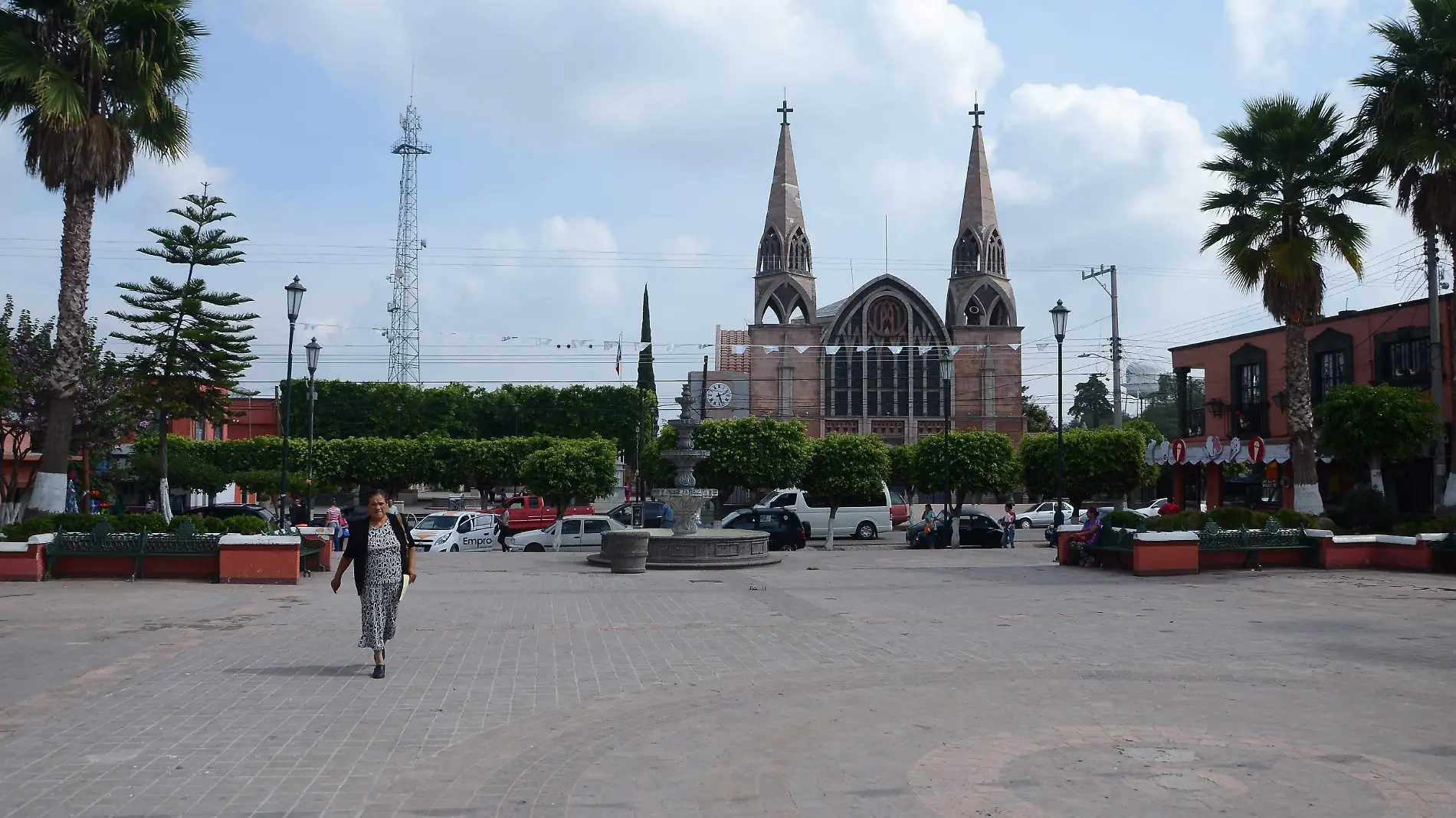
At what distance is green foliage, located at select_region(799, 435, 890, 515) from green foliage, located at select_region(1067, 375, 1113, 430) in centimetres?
7279

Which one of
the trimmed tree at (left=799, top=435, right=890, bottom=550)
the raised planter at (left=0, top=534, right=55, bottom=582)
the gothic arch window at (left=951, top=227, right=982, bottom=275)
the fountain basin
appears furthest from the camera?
the gothic arch window at (left=951, top=227, right=982, bottom=275)

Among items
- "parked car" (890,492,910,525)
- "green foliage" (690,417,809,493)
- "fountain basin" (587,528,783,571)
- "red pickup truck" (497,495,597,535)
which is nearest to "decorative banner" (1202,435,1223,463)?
"parked car" (890,492,910,525)

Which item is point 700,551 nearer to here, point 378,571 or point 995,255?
point 378,571

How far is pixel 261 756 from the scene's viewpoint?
6.68 meters

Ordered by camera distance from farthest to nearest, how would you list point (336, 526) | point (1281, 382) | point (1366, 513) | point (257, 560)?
point (1281, 382)
point (336, 526)
point (1366, 513)
point (257, 560)

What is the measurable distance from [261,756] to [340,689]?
2148 millimetres

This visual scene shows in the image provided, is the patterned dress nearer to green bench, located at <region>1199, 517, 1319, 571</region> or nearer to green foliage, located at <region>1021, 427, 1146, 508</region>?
green bench, located at <region>1199, 517, 1319, 571</region>

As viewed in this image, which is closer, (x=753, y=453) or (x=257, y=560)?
(x=257, y=560)

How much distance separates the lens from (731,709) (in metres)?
8.23

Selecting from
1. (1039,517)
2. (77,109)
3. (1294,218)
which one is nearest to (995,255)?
(1039,517)

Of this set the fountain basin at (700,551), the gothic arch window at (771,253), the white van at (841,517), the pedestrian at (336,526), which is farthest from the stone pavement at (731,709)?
the gothic arch window at (771,253)

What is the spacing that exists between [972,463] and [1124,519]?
23.8 metres

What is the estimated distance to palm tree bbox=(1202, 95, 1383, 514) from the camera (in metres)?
21.7

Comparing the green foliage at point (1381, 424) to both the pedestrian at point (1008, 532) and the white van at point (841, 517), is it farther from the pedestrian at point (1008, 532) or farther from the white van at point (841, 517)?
the white van at point (841, 517)
